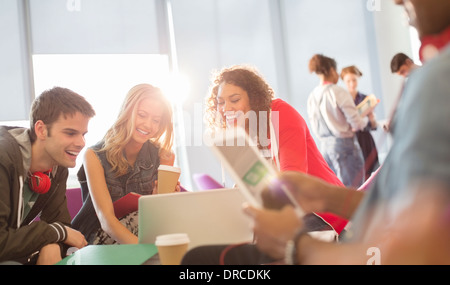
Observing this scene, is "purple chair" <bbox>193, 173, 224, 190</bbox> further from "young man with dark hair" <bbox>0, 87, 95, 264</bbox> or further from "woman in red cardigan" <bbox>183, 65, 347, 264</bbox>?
"young man with dark hair" <bbox>0, 87, 95, 264</bbox>

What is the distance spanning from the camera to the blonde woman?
1.09 m

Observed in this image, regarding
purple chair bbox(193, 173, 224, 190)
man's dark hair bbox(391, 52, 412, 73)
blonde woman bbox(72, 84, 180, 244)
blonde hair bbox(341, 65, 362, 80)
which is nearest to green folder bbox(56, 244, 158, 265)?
blonde woman bbox(72, 84, 180, 244)

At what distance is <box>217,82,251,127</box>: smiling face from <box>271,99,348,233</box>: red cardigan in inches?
3.7

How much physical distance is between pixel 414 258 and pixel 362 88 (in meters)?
2.43

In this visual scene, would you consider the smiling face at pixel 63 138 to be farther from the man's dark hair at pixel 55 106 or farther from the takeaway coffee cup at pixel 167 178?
the takeaway coffee cup at pixel 167 178

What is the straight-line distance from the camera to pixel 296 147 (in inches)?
43.6

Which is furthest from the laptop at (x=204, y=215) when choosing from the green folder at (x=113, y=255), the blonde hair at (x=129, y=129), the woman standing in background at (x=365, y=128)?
the woman standing in background at (x=365, y=128)

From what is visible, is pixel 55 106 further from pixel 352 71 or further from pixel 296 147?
pixel 352 71

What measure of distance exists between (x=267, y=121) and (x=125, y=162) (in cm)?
45

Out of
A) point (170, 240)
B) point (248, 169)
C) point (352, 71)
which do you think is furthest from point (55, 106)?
point (352, 71)

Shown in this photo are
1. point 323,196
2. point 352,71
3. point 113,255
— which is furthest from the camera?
point 352,71

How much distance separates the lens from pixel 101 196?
1116mm

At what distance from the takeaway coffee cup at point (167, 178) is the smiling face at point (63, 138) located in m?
0.21
